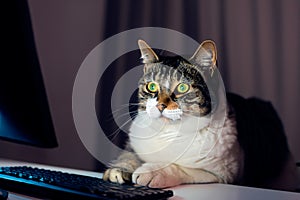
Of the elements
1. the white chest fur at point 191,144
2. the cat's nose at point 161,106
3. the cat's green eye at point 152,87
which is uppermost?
the cat's green eye at point 152,87

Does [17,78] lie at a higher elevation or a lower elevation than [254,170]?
higher

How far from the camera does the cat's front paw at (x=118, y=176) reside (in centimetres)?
85

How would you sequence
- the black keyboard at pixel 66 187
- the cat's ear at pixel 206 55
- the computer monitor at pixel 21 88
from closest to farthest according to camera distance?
the black keyboard at pixel 66 187 → the cat's ear at pixel 206 55 → the computer monitor at pixel 21 88

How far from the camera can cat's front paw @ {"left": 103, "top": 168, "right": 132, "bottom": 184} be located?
0.85m

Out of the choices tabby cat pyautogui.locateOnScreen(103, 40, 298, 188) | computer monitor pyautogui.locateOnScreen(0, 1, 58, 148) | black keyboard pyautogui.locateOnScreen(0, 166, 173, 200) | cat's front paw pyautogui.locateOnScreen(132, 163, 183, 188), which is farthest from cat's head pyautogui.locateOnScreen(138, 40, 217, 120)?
computer monitor pyautogui.locateOnScreen(0, 1, 58, 148)

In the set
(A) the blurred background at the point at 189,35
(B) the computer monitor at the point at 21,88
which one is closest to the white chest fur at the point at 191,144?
(A) the blurred background at the point at 189,35

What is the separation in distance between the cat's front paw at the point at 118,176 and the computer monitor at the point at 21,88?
41cm

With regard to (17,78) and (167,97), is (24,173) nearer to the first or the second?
(167,97)

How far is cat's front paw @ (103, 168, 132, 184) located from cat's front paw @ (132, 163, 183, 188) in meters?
0.02

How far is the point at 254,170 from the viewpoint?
90cm

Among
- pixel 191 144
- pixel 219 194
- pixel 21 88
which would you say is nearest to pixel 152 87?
pixel 191 144

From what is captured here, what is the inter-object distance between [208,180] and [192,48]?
1.16ft

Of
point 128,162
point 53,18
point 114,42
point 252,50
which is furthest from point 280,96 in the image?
point 53,18

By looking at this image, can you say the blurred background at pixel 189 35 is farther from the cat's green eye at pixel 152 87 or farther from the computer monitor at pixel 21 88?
the cat's green eye at pixel 152 87
